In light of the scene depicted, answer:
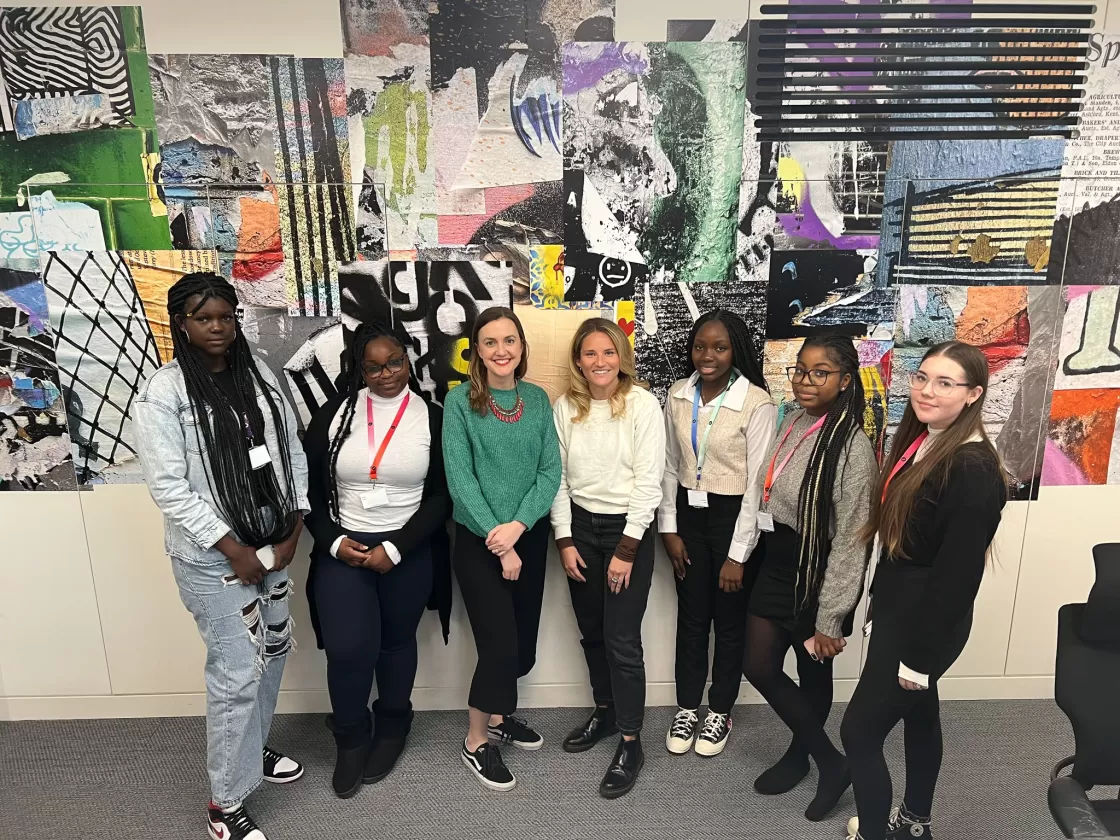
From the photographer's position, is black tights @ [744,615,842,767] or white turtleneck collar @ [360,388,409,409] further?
white turtleneck collar @ [360,388,409,409]

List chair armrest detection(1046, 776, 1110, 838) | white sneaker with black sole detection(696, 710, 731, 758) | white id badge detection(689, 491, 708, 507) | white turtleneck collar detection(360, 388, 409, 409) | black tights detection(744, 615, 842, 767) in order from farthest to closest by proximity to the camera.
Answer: white sneaker with black sole detection(696, 710, 731, 758), white id badge detection(689, 491, 708, 507), white turtleneck collar detection(360, 388, 409, 409), black tights detection(744, 615, 842, 767), chair armrest detection(1046, 776, 1110, 838)

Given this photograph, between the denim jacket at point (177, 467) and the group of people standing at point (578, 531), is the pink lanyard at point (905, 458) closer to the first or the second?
the group of people standing at point (578, 531)

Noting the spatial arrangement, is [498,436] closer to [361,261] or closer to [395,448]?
[395,448]

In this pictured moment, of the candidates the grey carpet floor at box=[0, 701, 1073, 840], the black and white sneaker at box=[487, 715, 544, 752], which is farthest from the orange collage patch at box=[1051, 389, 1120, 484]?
the black and white sneaker at box=[487, 715, 544, 752]

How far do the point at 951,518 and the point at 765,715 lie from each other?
1.57m

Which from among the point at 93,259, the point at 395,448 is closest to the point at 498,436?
the point at 395,448

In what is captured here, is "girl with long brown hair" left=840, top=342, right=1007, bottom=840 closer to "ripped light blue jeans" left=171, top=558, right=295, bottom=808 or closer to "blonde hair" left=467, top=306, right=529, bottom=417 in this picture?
"blonde hair" left=467, top=306, right=529, bottom=417

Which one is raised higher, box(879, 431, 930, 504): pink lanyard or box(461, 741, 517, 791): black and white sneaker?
box(879, 431, 930, 504): pink lanyard

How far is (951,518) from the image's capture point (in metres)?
1.86

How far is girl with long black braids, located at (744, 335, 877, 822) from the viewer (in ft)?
7.17

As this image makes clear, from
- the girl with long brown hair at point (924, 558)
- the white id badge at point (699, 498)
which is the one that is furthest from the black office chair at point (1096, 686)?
the white id badge at point (699, 498)

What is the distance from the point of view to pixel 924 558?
195cm

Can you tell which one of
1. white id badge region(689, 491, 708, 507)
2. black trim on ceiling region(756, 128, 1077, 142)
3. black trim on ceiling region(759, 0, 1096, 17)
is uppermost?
black trim on ceiling region(759, 0, 1096, 17)

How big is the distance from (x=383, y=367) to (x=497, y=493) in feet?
1.92
